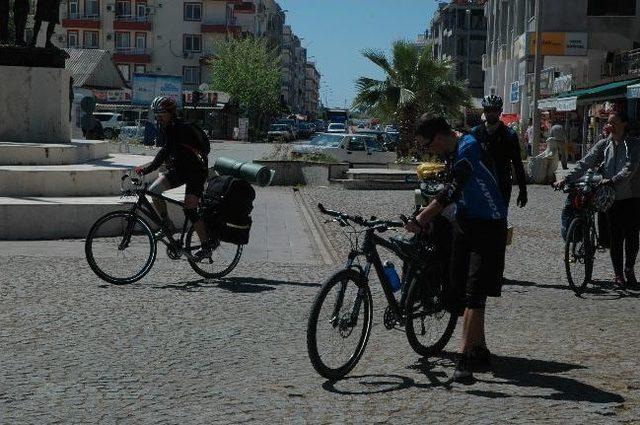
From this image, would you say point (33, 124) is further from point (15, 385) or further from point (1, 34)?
point (15, 385)

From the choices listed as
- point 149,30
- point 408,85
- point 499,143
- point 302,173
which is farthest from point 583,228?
point 149,30

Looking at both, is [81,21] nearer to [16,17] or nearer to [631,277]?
[16,17]

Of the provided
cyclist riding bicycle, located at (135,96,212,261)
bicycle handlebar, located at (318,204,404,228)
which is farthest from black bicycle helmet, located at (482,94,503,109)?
bicycle handlebar, located at (318,204,404,228)

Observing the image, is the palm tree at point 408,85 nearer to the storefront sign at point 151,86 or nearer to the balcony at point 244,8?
the storefront sign at point 151,86

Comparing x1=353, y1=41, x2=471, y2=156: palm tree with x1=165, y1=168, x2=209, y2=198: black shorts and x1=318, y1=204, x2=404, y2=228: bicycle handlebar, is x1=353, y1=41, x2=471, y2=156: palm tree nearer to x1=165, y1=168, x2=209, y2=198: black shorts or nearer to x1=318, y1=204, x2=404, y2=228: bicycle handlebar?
x1=165, y1=168, x2=209, y2=198: black shorts

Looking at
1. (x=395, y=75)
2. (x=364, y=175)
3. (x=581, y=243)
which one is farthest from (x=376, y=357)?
(x=395, y=75)

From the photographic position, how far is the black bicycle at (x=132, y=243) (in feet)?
34.2

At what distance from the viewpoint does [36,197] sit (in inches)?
613

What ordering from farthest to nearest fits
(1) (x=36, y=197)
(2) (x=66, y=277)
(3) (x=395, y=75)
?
(3) (x=395, y=75) → (1) (x=36, y=197) → (2) (x=66, y=277)

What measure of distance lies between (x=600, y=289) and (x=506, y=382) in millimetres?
4634

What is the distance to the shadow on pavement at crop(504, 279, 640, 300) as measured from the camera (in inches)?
418

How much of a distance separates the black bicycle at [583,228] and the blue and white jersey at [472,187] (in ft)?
13.0

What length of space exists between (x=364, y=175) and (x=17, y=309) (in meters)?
20.3

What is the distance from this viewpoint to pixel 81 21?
101 metres
